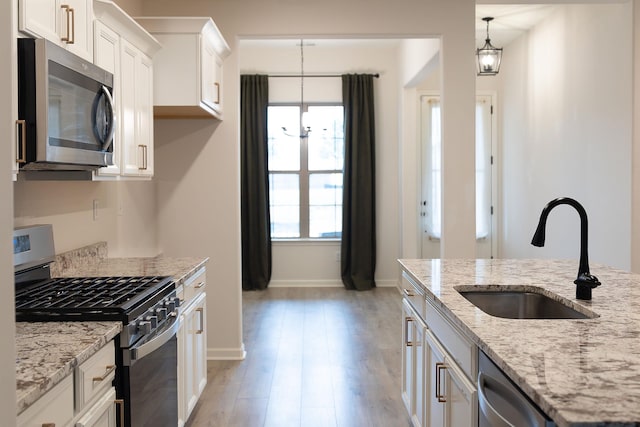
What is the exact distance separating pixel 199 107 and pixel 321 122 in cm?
394

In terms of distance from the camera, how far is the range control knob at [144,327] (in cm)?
210

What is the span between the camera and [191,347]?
10.1 feet

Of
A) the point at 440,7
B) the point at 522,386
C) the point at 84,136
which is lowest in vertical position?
the point at 522,386

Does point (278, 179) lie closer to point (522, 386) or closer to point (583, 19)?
point (583, 19)

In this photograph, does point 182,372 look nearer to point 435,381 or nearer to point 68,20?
point 435,381

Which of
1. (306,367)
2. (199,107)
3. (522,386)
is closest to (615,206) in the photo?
(306,367)

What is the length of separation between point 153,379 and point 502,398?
1.35 m

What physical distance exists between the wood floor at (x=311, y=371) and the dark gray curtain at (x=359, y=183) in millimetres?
914

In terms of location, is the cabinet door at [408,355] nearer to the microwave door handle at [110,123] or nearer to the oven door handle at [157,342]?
the oven door handle at [157,342]

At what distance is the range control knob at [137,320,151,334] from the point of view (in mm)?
2098

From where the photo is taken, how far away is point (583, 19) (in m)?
4.98

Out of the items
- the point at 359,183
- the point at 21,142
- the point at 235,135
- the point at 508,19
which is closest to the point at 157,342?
the point at 21,142

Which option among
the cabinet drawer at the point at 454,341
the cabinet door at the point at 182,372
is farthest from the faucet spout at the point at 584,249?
the cabinet door at the point at 182,372

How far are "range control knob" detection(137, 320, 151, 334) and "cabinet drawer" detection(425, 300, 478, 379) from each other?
1091mm
